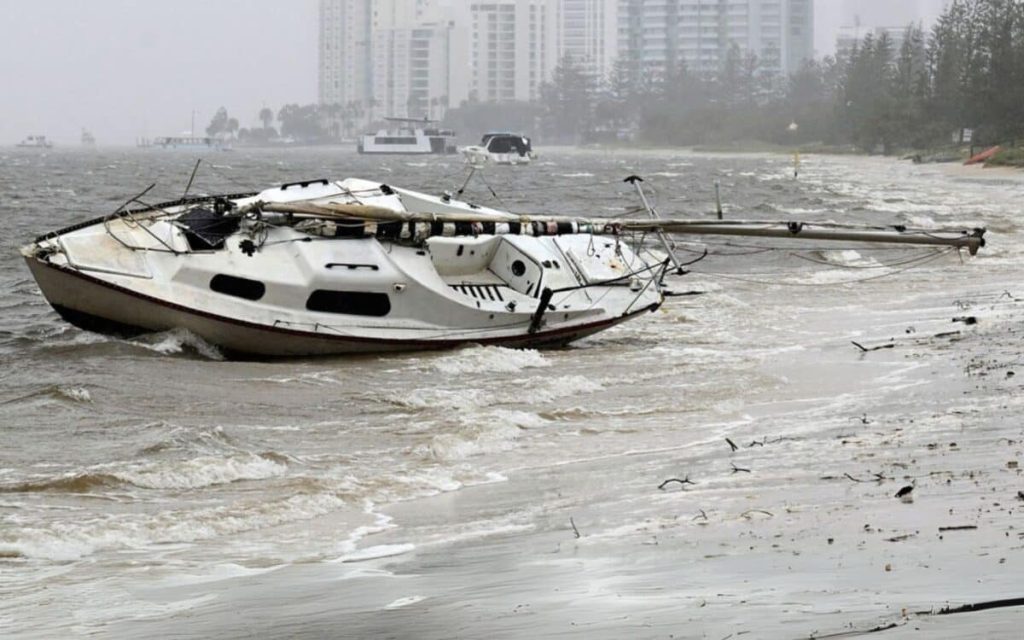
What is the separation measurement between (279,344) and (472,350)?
2.82 meters

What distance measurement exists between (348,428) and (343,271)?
5.52 meters

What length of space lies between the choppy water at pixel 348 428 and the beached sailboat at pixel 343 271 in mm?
485

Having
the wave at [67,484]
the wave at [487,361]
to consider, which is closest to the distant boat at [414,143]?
the wave at [487,361]

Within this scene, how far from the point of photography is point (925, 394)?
58.7 feet

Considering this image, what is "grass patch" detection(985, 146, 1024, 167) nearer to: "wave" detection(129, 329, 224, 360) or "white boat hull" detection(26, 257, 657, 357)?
"white boat hull" detection(26, 257, 657, 357)

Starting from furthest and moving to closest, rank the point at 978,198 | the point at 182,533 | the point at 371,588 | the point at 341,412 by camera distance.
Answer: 1. the point at 978,198
2. the point at 341,412
3. the point at 182,533
4. the point at 371,588

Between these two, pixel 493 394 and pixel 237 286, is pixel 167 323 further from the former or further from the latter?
pixel 493 394

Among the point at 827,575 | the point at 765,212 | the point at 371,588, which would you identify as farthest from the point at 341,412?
the point at 765,212

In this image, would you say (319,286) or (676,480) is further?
(319,286)

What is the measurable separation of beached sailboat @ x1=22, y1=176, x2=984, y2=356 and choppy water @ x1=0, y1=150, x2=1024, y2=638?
1.59ft

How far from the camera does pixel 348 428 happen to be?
18.2 meters

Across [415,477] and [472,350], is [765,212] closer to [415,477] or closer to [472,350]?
[472,350]

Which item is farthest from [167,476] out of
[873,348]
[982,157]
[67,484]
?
[982,157]

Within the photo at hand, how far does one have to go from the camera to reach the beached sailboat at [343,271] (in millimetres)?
22594
